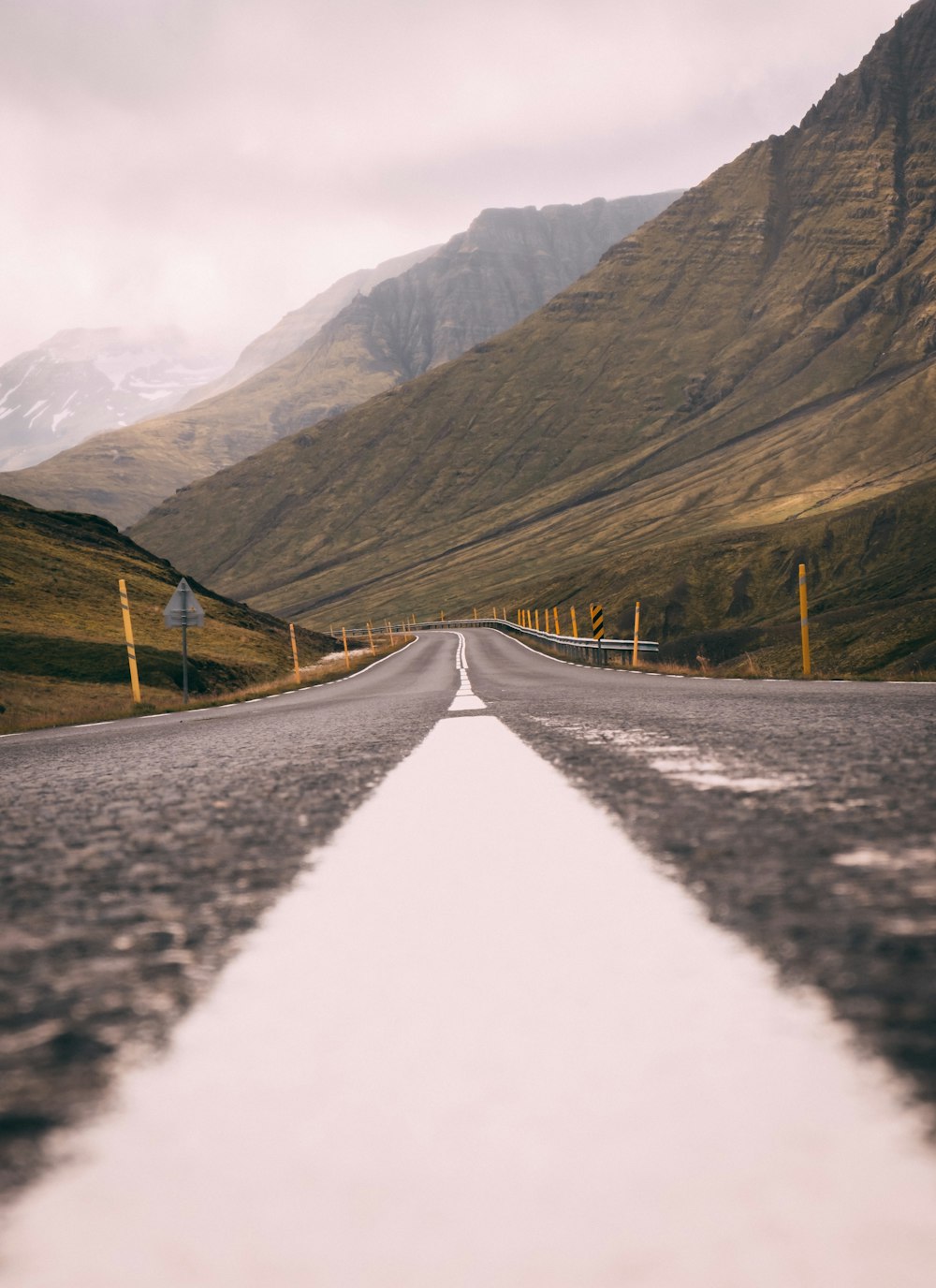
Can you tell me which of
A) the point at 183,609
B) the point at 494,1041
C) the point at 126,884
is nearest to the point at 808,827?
the point at 494,1041

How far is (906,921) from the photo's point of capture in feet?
6.65

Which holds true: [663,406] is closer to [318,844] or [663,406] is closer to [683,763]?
[683,763]

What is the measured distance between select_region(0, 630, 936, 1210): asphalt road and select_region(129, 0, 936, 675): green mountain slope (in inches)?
4444

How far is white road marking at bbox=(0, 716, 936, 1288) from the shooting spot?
3.42 feet

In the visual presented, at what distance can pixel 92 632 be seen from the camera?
30.6 meters

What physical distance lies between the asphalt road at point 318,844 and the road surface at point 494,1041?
13 mm

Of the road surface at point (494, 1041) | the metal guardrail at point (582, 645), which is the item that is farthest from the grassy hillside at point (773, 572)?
the road surface at point (494, 1041)

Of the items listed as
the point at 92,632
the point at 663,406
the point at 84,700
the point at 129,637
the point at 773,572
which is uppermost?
the point at 663,406

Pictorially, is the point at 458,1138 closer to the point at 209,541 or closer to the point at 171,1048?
the point at 171,1048

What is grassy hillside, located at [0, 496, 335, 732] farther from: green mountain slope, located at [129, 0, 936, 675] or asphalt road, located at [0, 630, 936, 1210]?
green mountain slope, located at [129, 0, 936, 675]

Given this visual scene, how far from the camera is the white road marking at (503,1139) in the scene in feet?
3.42

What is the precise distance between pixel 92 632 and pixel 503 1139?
3140cm

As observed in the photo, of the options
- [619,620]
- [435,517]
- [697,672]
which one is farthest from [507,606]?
[697,672]

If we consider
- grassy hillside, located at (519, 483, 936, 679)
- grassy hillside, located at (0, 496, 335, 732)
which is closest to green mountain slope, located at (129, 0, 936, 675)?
grassy hillside, located at (519, 483, 936, 679)
